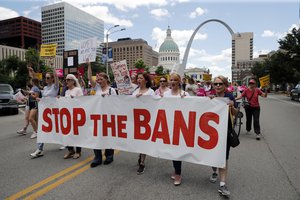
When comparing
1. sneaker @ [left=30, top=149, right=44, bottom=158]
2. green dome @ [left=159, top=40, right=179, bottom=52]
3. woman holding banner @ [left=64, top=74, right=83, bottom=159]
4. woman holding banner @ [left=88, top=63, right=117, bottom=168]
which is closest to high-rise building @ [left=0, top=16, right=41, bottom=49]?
green dome @ [left=159, top=40, right=179, bottom=52]

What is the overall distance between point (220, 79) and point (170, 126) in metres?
1.12

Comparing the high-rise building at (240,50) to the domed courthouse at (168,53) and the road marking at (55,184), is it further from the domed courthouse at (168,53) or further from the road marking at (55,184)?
the road marking at (55,184)

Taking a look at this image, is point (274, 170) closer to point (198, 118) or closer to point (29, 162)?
point (198, 118)

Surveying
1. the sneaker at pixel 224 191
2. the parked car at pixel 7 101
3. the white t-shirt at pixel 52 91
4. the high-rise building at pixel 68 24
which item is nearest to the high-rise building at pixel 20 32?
the high-rise building at pixel 68 24

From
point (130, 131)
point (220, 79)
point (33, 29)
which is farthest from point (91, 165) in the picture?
point (33, 29)

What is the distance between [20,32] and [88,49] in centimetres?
13626

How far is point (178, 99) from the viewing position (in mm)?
4668

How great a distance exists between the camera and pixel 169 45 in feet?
488

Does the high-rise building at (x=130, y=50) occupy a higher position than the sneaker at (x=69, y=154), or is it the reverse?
the high-rise building at (x=130, y=50)

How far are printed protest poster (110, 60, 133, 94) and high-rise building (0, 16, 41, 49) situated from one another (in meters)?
131

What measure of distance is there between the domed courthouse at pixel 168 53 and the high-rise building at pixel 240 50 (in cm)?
2832

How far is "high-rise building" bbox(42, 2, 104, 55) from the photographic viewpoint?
→ 50.2 metres

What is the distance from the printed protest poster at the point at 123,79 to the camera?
24.7ft

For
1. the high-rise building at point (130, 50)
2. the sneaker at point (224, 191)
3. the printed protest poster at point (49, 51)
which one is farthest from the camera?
the high-rise building at point (130, 50)
